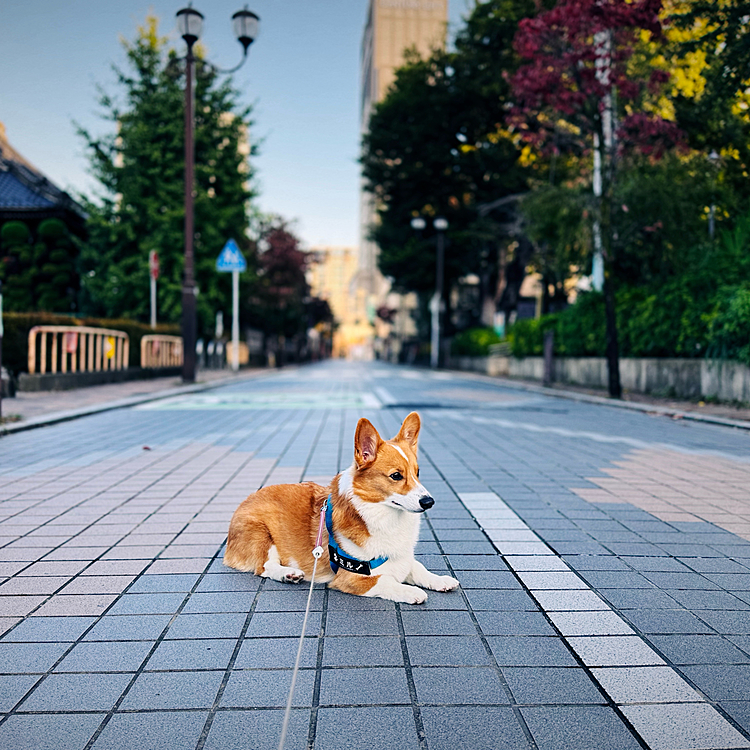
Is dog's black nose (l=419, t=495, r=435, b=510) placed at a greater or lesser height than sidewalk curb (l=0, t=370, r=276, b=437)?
greater

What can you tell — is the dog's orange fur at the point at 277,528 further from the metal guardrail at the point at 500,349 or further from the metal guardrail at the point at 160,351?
the metal guardrail at the point at 500,349

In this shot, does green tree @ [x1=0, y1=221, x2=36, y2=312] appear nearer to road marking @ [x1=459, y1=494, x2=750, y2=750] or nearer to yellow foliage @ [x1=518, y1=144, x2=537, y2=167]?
yellow foliage @ [x1=518, y1=144, x2=537, y2=167]

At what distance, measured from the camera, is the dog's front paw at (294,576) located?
3537mm

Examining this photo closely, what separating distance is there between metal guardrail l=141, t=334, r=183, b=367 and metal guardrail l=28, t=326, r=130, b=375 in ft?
5.74

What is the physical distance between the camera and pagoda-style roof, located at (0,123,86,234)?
32406 mm

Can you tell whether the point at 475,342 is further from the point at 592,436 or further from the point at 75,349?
the point at 592,436

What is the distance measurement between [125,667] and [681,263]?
55.2ft

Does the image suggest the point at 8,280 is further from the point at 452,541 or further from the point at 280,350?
the point at 452,541

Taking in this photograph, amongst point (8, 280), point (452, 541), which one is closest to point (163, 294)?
point (8, 280)

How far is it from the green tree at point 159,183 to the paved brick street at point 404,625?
23076mm

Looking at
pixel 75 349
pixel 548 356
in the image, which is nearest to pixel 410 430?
pixel 75 349

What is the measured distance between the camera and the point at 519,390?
21859 millimetres

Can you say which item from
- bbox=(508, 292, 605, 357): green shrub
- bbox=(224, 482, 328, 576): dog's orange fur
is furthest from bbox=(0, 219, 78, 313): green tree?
bbox=(224, 482, 328, 576): dog's orange fur

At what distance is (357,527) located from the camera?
10.5 ft
